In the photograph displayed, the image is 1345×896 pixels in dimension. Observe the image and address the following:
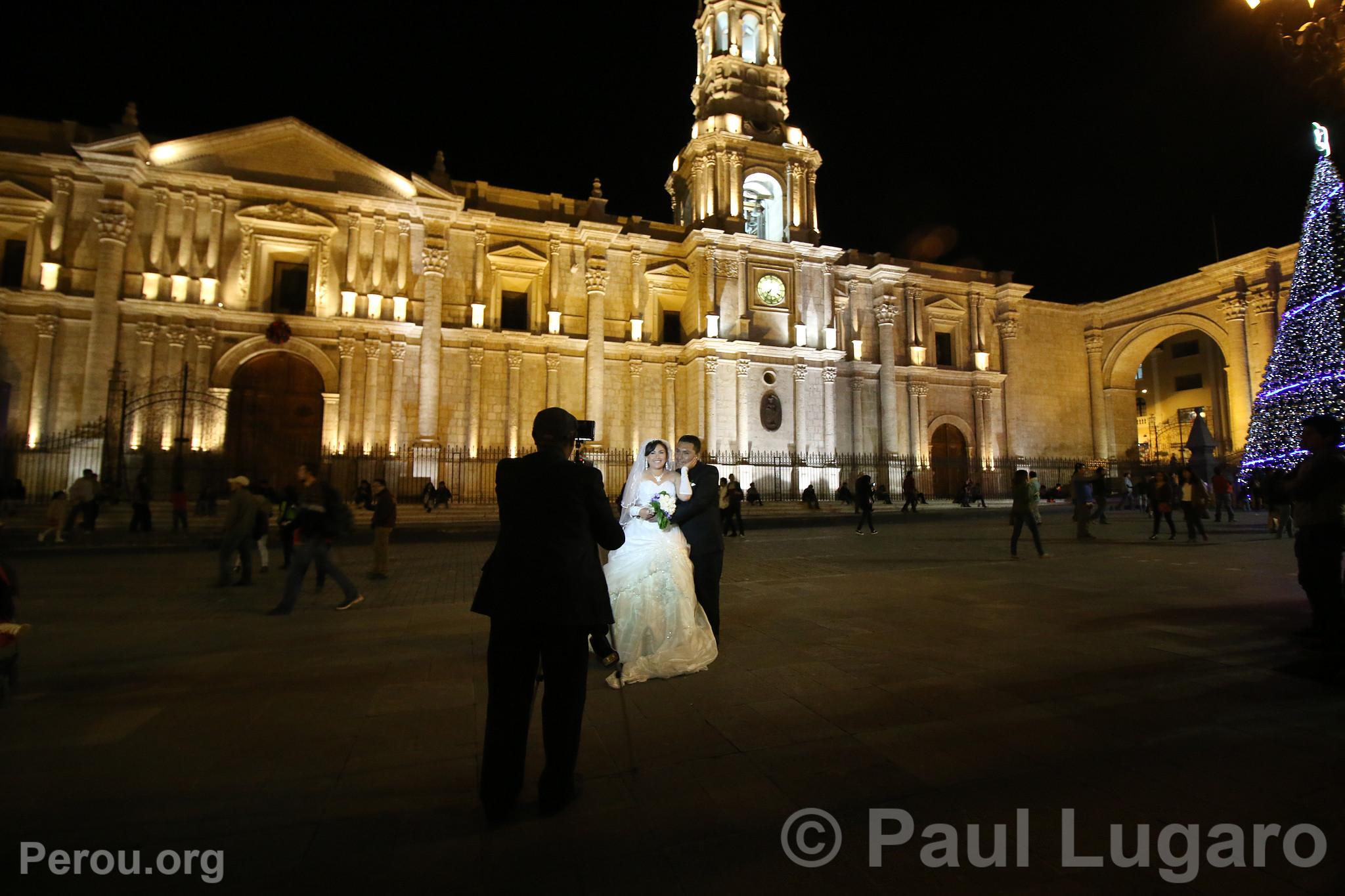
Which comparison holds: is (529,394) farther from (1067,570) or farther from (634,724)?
(634,724)

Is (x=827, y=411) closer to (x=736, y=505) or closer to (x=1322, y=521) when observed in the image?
(x=736, y=505)

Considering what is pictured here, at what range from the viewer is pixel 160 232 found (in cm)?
2073

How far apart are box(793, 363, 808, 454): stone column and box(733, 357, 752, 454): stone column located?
214 centimetres

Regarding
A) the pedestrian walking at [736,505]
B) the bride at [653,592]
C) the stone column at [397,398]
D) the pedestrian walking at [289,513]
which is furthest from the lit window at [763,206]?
the bride at [653,592]

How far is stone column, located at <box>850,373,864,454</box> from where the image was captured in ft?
95.0

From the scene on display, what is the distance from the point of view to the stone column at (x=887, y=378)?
1142 inches

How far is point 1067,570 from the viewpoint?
852cm

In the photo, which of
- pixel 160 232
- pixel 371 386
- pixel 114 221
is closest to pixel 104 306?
pixel 114 221

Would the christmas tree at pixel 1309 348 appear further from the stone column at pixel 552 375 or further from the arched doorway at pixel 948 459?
the stone column at pixel 552 375

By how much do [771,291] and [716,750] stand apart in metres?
25.7

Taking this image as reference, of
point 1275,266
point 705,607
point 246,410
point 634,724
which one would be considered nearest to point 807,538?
point 705,607

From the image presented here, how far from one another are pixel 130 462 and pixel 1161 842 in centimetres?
2460

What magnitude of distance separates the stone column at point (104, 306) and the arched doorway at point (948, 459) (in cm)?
3275

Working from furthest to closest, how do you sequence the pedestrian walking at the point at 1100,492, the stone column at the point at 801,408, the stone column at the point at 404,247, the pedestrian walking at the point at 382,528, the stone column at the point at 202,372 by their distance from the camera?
the stone column at the point at 801,408 → the stone column at the point at 404,247 → the stone column at the point at 202,372 → the pedestrian walking at the point at 1100,492 → the pedestrian walking at the point at 382,528
